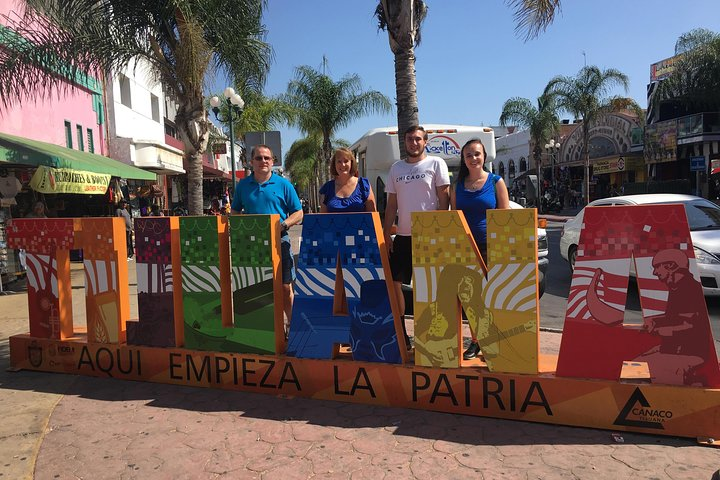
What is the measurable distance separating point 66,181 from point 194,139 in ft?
10.9

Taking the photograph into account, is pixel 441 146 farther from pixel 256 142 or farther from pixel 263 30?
pixel 256 142

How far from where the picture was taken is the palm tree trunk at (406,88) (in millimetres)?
6684

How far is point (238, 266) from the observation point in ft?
13.7

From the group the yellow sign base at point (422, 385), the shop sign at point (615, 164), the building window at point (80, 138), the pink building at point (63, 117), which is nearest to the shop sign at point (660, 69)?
the shop sign at point (615, 164)

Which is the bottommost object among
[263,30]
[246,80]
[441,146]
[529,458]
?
[529,458]

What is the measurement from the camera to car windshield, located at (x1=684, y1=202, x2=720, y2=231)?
24.3ft

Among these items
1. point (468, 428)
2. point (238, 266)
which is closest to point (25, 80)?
point (238, 266)

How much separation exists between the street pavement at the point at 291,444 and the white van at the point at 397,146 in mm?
5300

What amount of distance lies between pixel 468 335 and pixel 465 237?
2.25 meters

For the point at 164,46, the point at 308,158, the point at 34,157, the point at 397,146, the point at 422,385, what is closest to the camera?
the point at 422,385

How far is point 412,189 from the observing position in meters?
4.20

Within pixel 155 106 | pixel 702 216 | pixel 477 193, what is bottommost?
pixel 702 216

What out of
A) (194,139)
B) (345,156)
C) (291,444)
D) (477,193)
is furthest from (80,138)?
(291,444)

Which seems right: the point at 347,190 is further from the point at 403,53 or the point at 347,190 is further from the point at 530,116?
the point at 530,116
